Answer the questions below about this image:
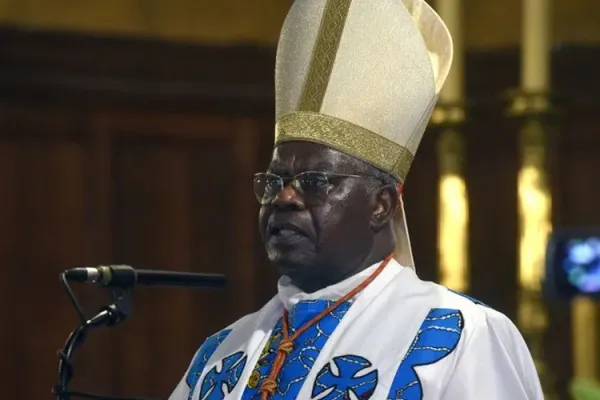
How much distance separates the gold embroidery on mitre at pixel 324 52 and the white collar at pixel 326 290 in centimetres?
34

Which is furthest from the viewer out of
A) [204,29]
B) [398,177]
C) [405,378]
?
[204,29]

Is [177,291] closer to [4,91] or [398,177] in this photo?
[4,91]

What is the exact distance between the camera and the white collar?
2748mm

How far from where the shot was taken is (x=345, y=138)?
277 centimetres

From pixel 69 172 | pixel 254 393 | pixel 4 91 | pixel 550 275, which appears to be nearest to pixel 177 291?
pixel 69 172

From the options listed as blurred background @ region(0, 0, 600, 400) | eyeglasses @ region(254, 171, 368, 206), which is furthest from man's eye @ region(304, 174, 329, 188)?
blurred background @ region(0, 0, 600, 400)

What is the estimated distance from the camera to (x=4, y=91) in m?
5.23

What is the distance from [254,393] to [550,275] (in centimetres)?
151

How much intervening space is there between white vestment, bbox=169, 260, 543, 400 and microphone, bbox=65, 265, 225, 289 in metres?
0.15

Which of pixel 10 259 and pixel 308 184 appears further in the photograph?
pixel 10 259

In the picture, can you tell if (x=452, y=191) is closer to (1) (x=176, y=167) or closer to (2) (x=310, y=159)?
(1) (x=176, y=167)

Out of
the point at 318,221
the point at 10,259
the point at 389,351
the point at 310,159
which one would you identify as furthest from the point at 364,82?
the point at 10,259

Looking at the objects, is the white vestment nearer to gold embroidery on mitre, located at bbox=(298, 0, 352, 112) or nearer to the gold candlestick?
gold embroidery on mitre, located at bbox=(298, 0, 352, 112)

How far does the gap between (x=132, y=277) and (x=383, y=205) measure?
0.50 metres
